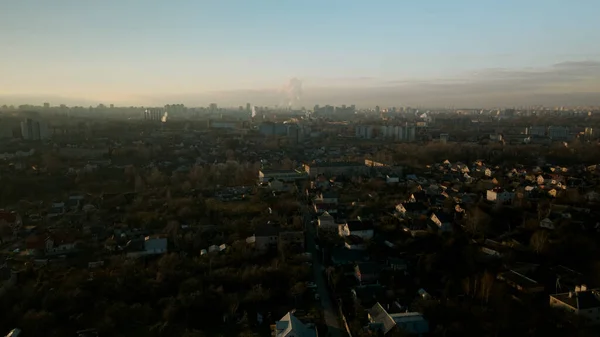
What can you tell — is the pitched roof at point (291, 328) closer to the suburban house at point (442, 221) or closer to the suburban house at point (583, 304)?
the suburban house at point (583, 304)

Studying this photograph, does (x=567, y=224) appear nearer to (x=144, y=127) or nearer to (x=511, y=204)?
(x=511, y=204)

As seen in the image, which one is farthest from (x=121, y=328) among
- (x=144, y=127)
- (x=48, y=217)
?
(x=144, y=127)

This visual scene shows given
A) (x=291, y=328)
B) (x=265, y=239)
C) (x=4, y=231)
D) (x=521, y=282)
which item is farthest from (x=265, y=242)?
(x=4, y=231)

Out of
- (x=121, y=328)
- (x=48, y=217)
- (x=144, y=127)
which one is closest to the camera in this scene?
(x=121, y=328)

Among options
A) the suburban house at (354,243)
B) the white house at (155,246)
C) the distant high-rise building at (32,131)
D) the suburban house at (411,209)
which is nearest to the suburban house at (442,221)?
the suburban house at (411,209)

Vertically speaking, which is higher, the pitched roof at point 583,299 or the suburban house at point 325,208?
the suburban house at point 325,208

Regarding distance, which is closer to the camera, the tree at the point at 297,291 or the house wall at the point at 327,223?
the tree at the point at 297,291

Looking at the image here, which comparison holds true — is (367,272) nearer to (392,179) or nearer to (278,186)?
(278,186)
